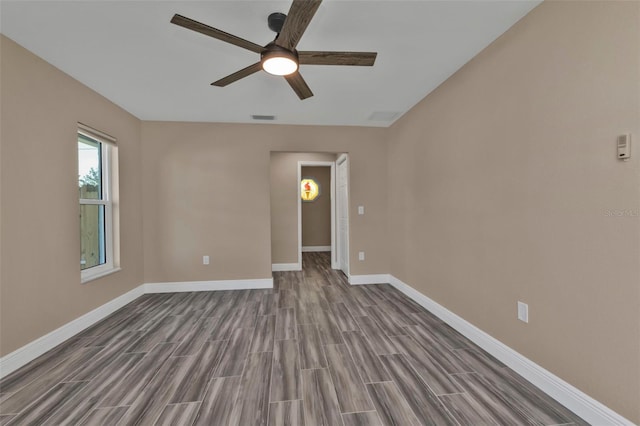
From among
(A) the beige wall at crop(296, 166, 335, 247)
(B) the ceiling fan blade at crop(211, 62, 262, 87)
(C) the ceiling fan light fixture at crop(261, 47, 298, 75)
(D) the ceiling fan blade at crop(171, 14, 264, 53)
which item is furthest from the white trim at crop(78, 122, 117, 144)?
(A) the beige wall at crop(296, 166, 335, 247)

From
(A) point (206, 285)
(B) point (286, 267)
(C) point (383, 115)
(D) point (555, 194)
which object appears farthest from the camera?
(B) point (286, 267)

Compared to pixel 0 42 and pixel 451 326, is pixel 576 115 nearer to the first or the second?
pixel 451 326

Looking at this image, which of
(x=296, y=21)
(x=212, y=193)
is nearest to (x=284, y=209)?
(x=212, y=193)

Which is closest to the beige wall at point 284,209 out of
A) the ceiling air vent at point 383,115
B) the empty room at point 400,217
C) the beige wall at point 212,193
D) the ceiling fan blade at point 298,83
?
the beige wall at point 212,193

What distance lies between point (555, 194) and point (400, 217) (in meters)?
2.29

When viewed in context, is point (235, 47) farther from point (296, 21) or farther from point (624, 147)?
point (624, 147)

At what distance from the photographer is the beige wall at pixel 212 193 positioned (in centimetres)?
400

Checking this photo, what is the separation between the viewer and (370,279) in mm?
4359

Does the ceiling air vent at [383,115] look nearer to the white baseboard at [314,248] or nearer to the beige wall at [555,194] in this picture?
the beige wall at [555,194]

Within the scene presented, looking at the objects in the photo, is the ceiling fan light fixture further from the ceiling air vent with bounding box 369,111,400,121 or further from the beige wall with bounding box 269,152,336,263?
the beige wall with bounding box 269,152,336,263

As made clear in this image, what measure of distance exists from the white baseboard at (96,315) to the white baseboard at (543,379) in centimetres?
272

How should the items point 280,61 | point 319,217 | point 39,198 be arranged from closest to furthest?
point 280,61, point 39,198, point 319,217

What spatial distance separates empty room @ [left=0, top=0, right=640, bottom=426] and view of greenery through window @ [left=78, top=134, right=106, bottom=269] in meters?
0.03

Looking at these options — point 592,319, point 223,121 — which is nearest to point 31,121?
point 223,121
